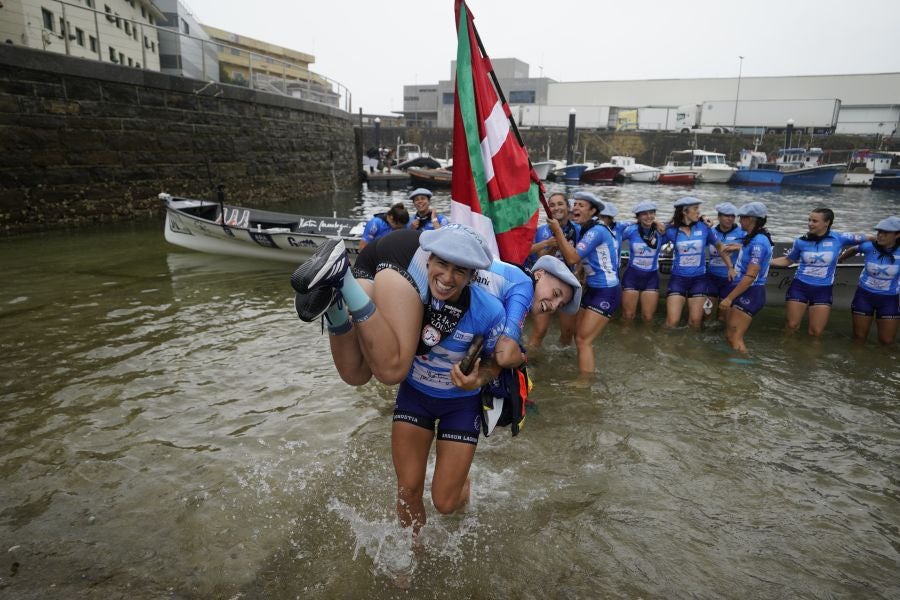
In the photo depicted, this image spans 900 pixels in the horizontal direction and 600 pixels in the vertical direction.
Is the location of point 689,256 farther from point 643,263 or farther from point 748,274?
point 748,274

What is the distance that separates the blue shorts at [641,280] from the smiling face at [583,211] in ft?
6.96

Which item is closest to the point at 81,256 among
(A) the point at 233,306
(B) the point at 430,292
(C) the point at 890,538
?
(A) the point at 233,306

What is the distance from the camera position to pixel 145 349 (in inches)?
278

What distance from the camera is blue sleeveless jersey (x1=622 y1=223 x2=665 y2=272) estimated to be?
792 centimetres

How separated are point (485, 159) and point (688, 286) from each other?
4.94 metres

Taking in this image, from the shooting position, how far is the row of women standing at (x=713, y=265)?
6.47 meters

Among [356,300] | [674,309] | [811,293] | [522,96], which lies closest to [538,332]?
[674,309]

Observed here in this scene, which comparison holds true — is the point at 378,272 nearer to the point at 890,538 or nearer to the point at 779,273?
the point at 890,538

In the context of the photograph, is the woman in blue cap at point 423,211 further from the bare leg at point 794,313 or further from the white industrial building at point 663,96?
the white industrial building at point 663,96

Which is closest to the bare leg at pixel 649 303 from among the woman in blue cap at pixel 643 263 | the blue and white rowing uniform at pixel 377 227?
the woman in blue cap at pixel 643 263

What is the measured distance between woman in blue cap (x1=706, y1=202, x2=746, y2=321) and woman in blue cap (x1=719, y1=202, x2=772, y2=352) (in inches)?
9.9

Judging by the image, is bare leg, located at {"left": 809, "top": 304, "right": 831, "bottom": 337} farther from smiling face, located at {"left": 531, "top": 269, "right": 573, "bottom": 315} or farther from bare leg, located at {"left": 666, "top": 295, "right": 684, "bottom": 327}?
smiling face, located at {"left": 531, "top": 269, "right": 573, "bottom": 315}

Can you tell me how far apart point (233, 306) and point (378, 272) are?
296 inches

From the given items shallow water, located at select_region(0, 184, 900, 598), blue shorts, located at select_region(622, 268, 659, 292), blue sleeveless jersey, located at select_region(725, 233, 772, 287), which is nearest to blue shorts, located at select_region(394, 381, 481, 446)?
shallow water, located at select_region(0, 184, 900, 598)
